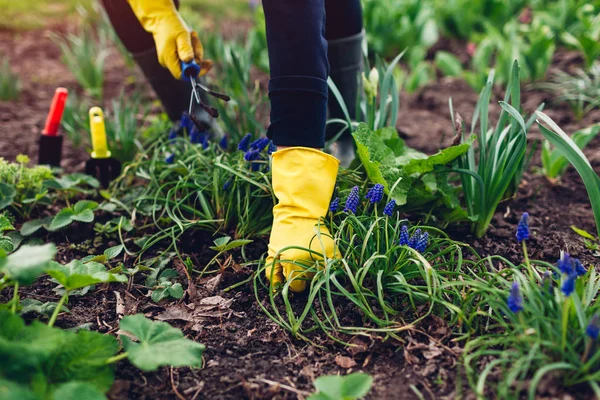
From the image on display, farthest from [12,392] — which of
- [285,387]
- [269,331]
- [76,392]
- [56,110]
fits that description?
[56,110]

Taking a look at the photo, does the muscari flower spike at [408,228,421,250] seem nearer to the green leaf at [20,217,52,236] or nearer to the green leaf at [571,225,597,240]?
the green leaf at [571,225,597,240]

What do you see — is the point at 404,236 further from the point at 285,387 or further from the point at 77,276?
the point at 77,276

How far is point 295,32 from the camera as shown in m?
1.43

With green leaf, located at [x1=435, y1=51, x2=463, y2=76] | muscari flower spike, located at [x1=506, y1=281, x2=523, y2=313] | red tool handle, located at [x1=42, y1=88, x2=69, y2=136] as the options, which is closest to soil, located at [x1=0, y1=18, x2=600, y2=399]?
muscari flower spike, located at [x1=506, y1=281, x2=523, y2=313]

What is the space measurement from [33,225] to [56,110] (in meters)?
0.56

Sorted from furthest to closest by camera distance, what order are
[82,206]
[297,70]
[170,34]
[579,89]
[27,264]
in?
[579,89]
[170,34]
[82,206]
[297,70]
[27,264]

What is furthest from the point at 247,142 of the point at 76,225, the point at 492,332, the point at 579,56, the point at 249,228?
the point at 579,56

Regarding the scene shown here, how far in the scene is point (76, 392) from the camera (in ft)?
3.25

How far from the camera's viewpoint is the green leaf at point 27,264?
3.34ft

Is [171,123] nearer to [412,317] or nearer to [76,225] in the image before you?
[76,225]

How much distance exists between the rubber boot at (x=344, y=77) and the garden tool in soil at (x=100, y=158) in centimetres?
86

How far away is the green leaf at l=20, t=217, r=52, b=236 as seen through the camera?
5.85 feet

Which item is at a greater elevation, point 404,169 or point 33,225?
point 404,169

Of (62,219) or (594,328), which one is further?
(62,219)
